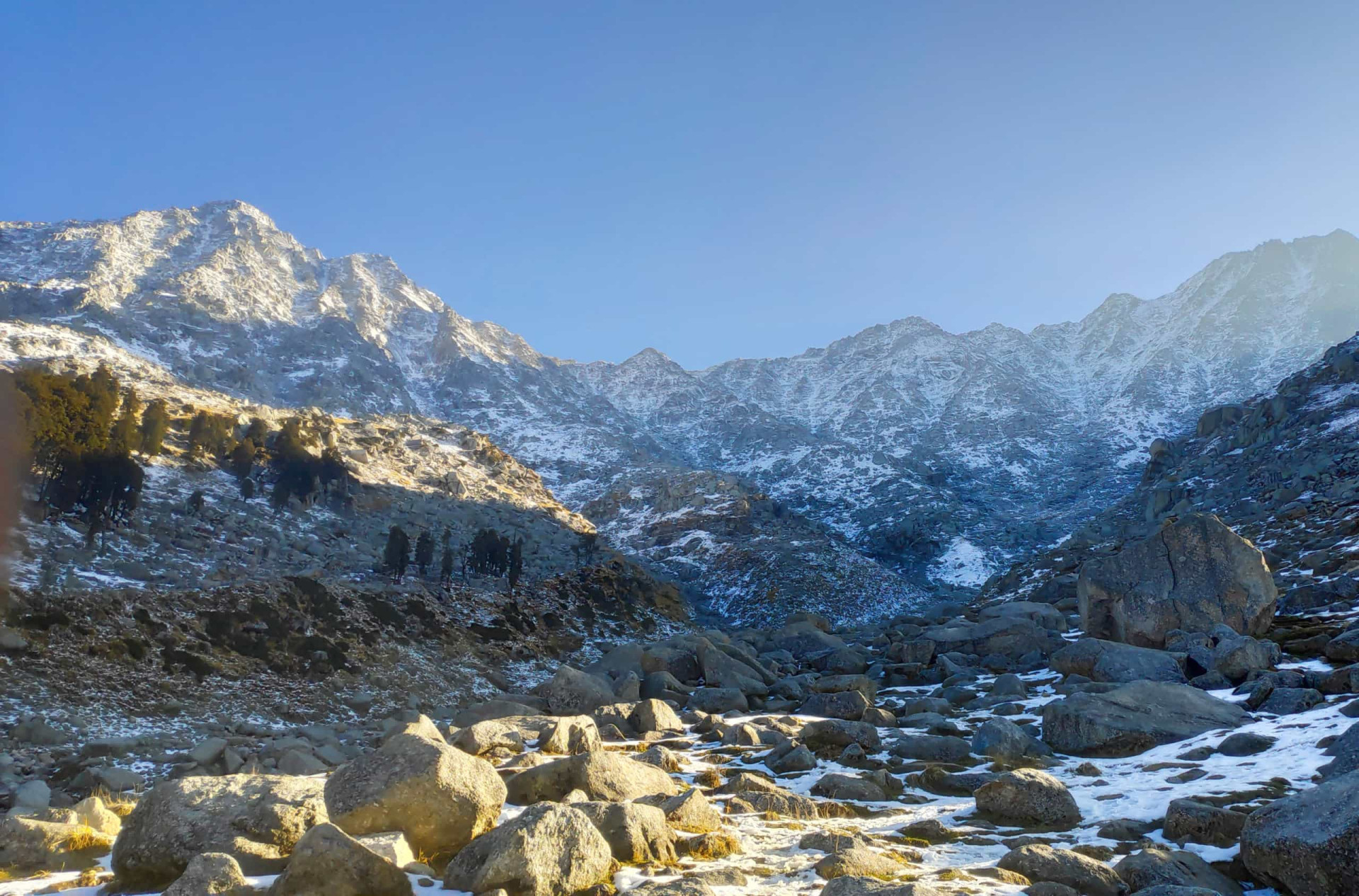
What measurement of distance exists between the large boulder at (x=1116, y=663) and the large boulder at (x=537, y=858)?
63.3ft

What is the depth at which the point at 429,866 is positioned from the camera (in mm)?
9992

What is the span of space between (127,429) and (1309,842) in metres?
58.5

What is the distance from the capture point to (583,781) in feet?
46.1

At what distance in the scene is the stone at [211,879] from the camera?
8.15 meters

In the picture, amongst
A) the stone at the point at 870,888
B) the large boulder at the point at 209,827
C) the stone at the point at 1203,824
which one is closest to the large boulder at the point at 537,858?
the large boulder at the point at 209,827

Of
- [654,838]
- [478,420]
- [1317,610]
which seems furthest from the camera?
[478,420]

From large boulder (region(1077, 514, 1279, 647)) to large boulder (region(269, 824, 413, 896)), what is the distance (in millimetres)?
30438

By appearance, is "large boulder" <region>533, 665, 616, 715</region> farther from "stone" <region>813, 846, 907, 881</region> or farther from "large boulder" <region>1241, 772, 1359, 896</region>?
"large boulder" <region>1241, 772, 1359, 896</region>

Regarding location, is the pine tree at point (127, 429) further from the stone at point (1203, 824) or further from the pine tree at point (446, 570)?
the stone at point (1203, 824)

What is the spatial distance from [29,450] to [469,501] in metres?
46.0

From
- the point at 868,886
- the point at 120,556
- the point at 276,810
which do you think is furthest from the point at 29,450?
the point at 868,886

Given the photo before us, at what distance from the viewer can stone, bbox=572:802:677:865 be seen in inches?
414

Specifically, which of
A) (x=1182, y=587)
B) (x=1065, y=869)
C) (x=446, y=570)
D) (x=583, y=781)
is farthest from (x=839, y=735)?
(x=446, y=570)

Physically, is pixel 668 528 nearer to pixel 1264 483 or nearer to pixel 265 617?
pixel 1264 483
